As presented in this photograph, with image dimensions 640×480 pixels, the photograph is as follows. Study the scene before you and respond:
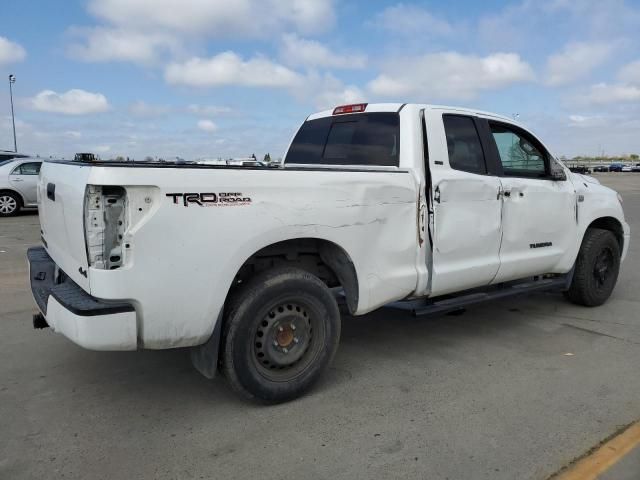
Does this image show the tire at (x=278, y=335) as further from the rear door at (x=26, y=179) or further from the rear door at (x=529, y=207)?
the rear door at (x=26, y=179)

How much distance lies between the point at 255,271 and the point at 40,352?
2208 millimetres

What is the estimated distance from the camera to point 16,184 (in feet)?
48.7

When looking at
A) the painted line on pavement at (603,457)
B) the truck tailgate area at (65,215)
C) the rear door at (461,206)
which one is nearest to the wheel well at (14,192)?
the truck tailgate area at (65,215)

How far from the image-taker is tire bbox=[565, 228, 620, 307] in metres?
5.72

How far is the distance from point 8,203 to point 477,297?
46.3ft

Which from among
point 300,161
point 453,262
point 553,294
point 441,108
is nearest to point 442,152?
point 441,108

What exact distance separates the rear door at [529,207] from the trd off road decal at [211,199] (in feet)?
8.45

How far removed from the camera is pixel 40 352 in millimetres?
4496

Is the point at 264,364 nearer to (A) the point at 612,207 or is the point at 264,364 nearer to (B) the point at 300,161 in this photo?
(B) the point at 300,161

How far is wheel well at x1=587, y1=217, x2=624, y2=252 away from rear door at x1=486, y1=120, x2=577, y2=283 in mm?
726

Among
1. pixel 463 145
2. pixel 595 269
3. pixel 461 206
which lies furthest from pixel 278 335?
pixel 595 269

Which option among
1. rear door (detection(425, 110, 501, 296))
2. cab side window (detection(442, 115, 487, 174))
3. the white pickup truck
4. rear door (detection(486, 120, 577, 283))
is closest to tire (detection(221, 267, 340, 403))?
the white pickup truck

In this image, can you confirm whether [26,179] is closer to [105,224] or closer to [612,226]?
[105,224]

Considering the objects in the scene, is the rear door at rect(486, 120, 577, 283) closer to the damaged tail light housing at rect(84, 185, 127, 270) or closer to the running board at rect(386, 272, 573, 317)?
the running board at rect(386, 272, 573, 317)
